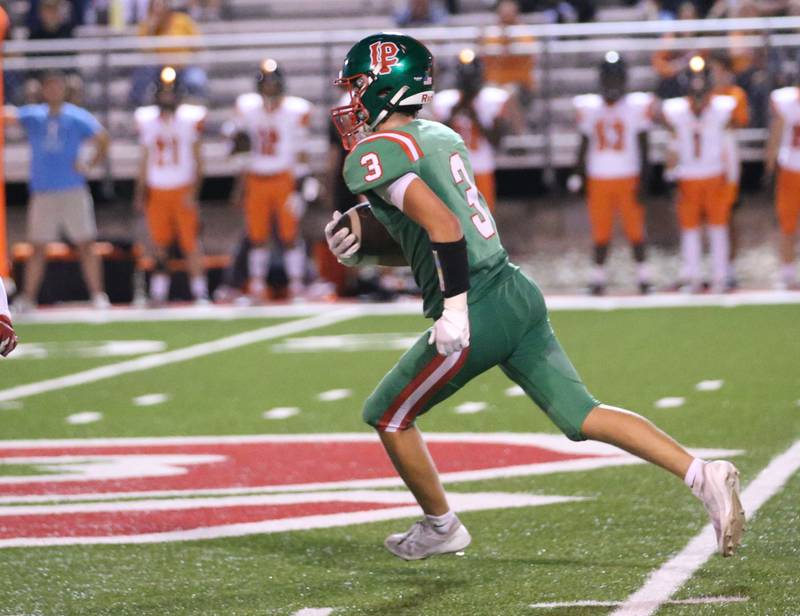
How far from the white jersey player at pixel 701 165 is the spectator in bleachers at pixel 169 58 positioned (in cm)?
453

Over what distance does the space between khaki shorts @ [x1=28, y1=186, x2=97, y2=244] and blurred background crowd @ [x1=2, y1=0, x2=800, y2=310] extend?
0.02 metres

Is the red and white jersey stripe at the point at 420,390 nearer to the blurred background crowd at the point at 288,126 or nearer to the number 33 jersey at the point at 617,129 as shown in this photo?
the blurred background crowd at the point at 288,126

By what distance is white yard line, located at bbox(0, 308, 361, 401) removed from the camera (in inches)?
326

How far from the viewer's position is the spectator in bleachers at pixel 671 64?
545 inches

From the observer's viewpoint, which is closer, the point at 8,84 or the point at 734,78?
the point at 734,78

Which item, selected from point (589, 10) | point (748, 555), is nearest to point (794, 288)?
point (589, 10)

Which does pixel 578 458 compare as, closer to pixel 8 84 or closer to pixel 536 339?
pixel 536 339

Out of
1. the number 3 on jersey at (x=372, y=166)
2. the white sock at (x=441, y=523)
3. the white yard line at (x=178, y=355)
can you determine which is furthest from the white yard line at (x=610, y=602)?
the white yard line at (x=178, y=355)

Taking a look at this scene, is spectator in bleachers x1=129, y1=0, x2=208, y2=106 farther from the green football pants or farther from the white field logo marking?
the green football pants

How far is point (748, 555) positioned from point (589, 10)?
11.6m

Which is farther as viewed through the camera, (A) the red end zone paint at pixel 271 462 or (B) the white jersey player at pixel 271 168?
(B) the white jersey player at pixel 271 168

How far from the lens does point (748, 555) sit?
4.31 metres

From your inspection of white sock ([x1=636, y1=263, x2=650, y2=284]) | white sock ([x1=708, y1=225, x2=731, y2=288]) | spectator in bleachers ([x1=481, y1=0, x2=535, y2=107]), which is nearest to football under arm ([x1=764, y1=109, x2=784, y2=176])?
white sock ([x1=708, y1=225, x2=731, y2=288])


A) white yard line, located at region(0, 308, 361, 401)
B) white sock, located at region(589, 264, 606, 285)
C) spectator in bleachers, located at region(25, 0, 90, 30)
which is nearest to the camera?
white yard line, located at region(0, 308, 361, 401)
